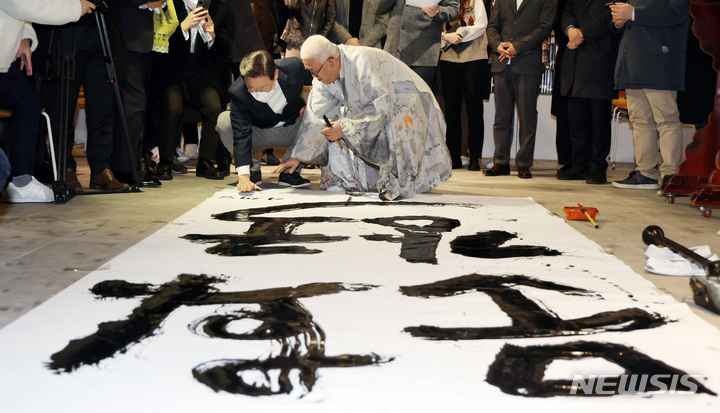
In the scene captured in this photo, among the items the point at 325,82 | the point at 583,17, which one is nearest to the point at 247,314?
the point at 325,82

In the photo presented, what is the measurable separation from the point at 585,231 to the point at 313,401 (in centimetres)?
192

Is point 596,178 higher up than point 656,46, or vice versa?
point 656,46

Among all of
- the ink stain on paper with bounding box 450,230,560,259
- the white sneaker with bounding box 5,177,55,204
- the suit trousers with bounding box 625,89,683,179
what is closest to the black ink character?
the ink stain on paper with bounding box 450,230,560,259

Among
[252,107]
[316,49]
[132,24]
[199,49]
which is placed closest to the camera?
[316,49]

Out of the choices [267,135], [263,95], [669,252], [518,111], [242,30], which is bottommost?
[669,252]

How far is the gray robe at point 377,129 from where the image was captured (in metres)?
3.46

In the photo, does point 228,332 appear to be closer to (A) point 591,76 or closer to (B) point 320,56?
(B) point 320,56

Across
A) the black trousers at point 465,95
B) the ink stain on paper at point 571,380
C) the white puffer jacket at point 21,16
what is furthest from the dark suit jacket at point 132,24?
the ink stain on paper at point 571,380

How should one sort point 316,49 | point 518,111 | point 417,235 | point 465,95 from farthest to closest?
1. point 465,95
2. point 518,111
3. point 316,49
4. point 417,235

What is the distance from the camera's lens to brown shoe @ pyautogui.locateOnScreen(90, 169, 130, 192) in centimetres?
376

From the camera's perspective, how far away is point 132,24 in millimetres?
3738

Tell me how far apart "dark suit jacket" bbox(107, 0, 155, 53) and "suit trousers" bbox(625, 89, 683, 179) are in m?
2.68

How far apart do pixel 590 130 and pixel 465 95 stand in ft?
3.18

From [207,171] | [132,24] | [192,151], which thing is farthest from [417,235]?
[192,151]
